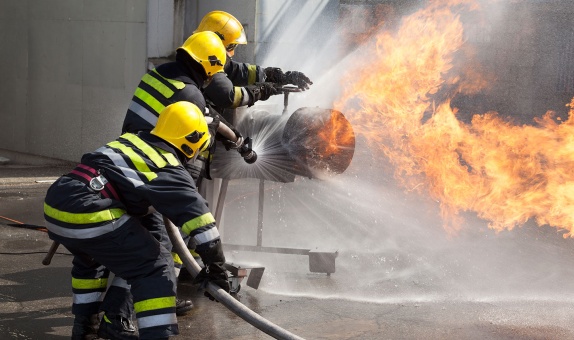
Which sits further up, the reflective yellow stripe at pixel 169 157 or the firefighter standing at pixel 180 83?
the firefighter standing at pixel 180 83

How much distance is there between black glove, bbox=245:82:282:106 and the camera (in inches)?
236

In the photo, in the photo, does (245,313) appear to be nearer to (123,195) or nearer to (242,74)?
(123,195)

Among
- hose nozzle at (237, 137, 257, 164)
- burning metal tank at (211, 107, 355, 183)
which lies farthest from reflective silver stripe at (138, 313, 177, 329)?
burning metal tank at (211, 107, 355, 183)

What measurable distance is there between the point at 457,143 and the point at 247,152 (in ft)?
9.12

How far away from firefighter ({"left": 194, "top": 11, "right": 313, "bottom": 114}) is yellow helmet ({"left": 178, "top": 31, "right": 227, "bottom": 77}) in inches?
16.8

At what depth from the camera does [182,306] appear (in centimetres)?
538

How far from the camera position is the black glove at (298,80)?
6570 millimetres

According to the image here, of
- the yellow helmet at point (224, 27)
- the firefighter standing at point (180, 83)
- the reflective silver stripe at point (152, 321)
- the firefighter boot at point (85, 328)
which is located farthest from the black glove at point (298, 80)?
the reflective silver stripe at point (152, 321)

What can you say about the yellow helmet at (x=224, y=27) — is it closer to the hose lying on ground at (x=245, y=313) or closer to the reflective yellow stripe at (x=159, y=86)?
the reflective yellow stripe at (x=159, y=86)

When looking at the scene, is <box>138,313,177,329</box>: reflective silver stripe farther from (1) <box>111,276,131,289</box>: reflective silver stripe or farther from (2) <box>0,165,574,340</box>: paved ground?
(2) <box>0,165,574,340</box>: paved ground

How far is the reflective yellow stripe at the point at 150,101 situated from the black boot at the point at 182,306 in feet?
4.27

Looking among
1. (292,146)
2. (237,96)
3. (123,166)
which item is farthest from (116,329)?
(292,146)

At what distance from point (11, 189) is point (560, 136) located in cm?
635

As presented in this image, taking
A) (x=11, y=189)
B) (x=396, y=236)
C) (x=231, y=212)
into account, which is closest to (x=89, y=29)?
(x=11, y=189)
